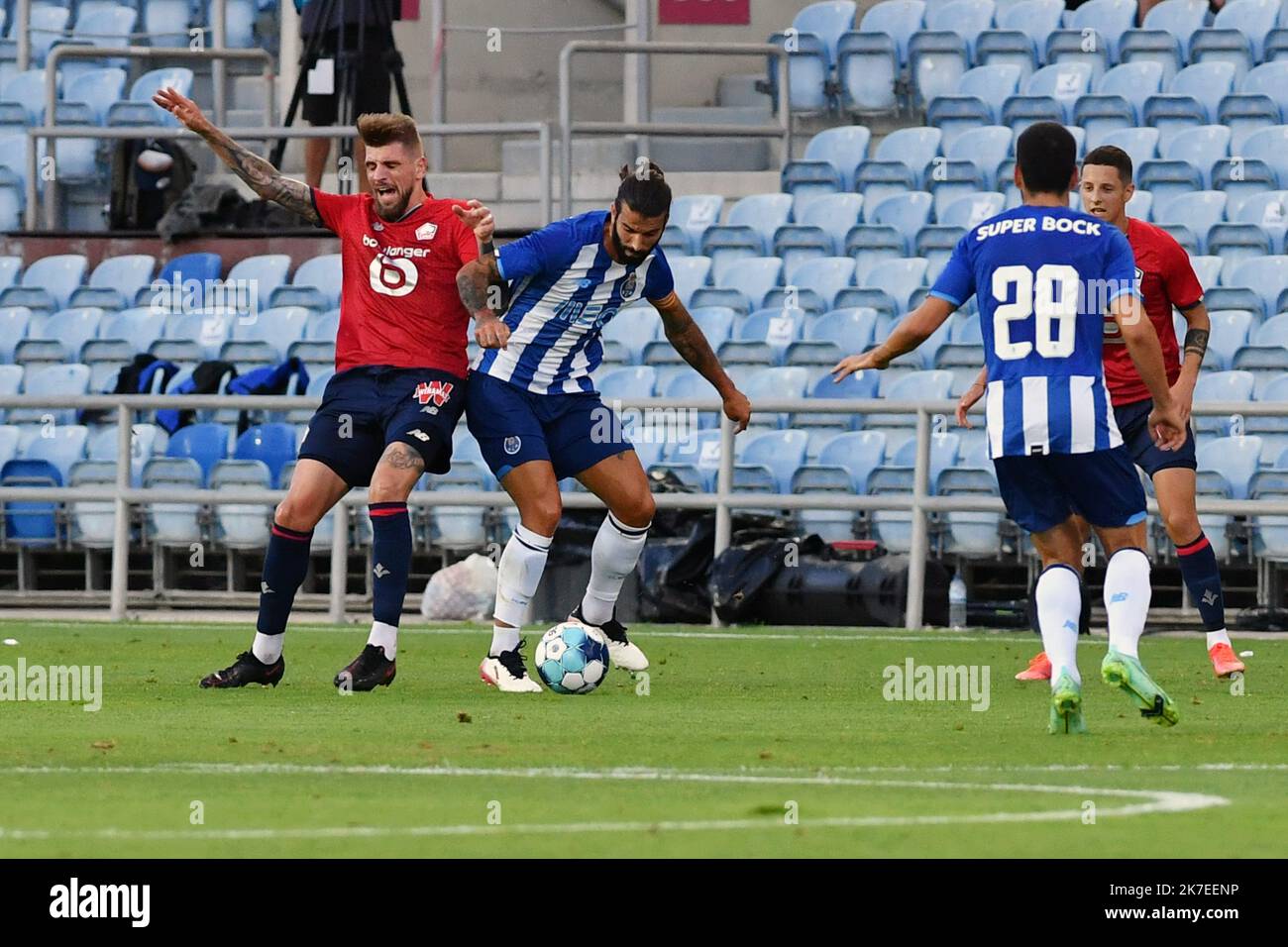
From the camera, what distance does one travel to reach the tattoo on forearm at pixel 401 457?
8320 millimetres

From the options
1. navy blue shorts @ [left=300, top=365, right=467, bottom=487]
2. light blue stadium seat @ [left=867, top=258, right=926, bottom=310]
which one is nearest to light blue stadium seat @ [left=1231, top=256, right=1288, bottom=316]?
light blue stadium seat @ [left=867, top=258, right=926, bottom=310]

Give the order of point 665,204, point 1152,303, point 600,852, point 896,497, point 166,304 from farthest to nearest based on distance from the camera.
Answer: point 166,304
point 896,497
point 1152,303
point 665,204
point 600,852

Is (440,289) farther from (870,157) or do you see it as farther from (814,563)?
(870,157)

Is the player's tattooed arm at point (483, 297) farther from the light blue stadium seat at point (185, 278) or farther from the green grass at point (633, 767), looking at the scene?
the light blue stadium seat at point (185, 278)

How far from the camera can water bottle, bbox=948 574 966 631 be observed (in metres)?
12.9

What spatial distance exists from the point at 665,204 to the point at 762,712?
1876mm

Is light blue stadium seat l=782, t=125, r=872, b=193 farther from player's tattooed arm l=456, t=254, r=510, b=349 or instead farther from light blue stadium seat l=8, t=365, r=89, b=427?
player's tattooed arm l=456, t=254, r=510, b=349

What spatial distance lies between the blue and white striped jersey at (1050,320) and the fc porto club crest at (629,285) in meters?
2.02

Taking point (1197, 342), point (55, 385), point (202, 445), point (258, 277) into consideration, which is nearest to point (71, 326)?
point (55, 385)

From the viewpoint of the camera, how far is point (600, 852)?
4367mm

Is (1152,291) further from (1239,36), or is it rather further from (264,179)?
(1239,36)

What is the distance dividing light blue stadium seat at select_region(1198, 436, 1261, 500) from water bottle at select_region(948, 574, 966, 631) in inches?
63.3

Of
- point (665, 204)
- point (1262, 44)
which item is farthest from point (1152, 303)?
point (1262, 44)

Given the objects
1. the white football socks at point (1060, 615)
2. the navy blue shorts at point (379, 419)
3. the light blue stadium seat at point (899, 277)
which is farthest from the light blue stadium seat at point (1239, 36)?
the white football socks at point (1060, 615)
